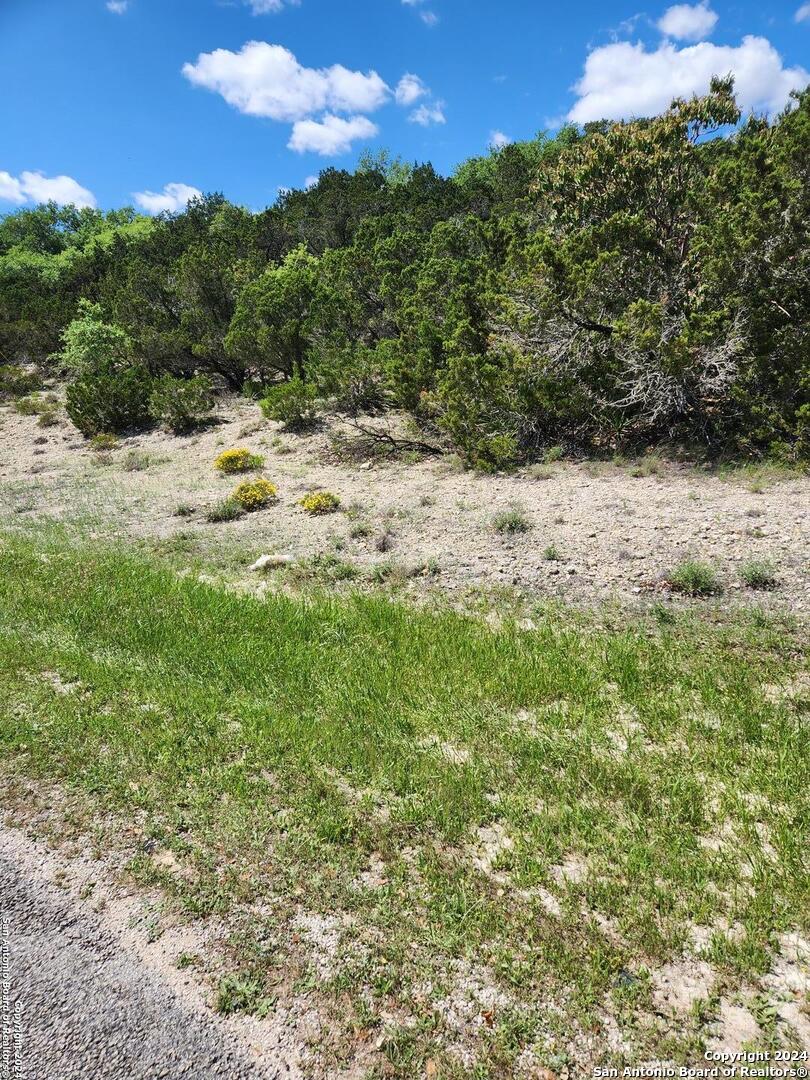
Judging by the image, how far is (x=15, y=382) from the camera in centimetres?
3002

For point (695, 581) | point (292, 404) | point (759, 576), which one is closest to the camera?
point (759, 576)

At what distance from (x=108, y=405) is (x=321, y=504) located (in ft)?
48.4

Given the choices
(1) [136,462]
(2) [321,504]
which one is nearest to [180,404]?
(1) [136,462]

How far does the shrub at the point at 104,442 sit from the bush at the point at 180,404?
182cm

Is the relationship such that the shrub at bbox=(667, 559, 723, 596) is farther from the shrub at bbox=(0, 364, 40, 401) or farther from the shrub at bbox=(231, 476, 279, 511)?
the shrub at bbox=(0, 364, 40, 401)

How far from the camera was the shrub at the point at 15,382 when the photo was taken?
29688mm

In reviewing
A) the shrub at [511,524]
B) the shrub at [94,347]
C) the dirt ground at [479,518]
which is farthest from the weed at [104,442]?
the shrub at [511,524]

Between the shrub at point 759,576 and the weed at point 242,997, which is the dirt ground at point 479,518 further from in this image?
the weed at point 242,997

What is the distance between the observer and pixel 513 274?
13.2 metres

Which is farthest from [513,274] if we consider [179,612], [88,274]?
[88,274]

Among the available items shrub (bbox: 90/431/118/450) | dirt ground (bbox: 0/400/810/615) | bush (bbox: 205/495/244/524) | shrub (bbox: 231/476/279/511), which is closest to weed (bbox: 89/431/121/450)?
shrub (bbox: 90/431/118/450)

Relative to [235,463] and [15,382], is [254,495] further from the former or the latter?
[15,382]

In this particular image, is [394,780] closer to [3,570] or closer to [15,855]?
[15,855]

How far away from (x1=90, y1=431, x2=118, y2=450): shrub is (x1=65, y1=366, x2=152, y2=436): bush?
1.18 m
